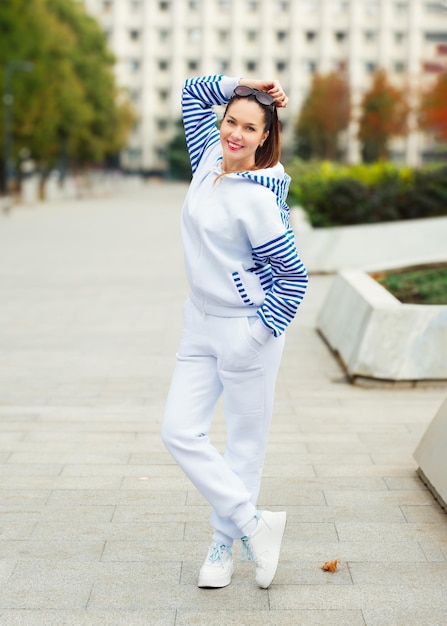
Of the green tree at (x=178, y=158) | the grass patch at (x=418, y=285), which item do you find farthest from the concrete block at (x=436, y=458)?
the green tree at (x=178, y=158)

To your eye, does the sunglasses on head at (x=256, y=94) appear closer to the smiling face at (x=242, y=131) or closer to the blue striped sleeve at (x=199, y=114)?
the smiling face at (x=242, y=131)

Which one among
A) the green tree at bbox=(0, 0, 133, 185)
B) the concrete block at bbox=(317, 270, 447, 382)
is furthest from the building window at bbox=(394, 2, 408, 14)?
the concrete block at bbox=(317, 270, 447, 382)

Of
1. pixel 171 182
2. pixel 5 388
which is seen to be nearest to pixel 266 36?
pixel 171 182

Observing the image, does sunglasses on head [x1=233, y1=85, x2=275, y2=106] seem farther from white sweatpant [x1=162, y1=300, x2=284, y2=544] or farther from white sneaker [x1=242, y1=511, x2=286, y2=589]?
white sneaker [x1=242, y1=511, x2=286, y2=589]

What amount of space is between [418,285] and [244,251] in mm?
6552

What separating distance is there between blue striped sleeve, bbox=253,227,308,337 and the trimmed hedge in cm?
1432

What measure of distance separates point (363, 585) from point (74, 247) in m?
18.5

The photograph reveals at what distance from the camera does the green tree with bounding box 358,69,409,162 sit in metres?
77.9

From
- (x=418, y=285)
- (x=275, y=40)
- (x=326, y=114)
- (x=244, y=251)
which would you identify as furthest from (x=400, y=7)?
(x=244, y=251)

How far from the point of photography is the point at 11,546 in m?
4.34

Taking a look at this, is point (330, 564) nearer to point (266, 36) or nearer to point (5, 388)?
point (5, 388)

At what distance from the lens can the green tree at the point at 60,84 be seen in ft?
146

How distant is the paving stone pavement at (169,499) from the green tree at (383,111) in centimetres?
7010

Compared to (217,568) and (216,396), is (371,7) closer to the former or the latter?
(216,396)
